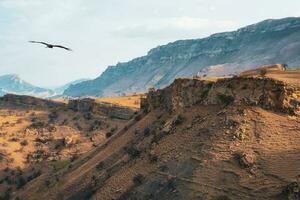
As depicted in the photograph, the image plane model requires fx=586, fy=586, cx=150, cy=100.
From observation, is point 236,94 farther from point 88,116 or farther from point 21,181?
point 88,116

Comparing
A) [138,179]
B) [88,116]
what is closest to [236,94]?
[138,179]

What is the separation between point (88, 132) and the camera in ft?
286

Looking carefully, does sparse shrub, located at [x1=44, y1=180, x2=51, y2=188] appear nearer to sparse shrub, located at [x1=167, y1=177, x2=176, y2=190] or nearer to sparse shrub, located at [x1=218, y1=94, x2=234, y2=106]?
sparse shrub, located at [x1=167, y1=177, x2=176, y2=190]

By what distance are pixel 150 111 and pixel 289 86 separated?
1673cm

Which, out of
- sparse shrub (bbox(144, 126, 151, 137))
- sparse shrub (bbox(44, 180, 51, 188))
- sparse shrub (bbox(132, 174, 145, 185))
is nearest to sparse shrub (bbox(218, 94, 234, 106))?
sparse shrub (bbox(132, 174, 145, 185))

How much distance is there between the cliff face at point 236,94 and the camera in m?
36.2

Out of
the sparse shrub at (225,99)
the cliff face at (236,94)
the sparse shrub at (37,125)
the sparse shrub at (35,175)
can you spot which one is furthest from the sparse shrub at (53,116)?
the sparse shrub at (225,99)

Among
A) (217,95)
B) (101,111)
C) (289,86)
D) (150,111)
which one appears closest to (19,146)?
(101,111)

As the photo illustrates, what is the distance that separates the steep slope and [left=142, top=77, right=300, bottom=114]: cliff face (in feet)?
0.20

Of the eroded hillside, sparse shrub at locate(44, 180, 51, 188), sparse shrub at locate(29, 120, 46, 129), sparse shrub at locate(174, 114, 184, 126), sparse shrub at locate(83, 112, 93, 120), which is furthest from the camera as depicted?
sparse shrub at locate(29, 120, 46, 129)

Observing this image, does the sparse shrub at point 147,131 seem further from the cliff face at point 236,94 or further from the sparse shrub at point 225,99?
the sparse shrub at point 225,99

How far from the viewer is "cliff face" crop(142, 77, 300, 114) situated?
119 feet

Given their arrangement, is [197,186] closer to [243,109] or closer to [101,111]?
[243,109]

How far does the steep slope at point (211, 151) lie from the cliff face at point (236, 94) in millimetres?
61
